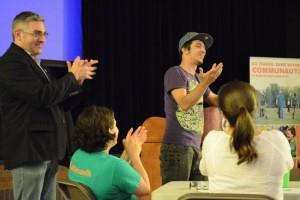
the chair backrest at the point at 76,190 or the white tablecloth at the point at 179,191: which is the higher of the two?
the chair backrest at the point at 76,190

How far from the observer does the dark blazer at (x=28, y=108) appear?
248 cm

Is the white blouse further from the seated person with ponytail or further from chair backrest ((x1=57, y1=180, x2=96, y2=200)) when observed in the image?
chair backrest ((x1=57, y1=180, x2=96, y2=200))

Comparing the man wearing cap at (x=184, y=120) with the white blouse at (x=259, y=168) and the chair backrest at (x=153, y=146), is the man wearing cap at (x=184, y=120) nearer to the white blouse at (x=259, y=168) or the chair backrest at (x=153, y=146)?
the white blouse at (x=259, y=168)

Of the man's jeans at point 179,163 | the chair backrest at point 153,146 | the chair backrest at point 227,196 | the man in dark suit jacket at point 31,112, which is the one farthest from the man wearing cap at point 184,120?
the chair backrest at point 153,146

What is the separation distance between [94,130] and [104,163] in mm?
166

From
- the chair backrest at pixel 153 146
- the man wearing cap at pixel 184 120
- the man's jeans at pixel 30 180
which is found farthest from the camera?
the chair backrest at pixel 153 146

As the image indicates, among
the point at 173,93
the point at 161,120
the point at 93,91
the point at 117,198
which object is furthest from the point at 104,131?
the point at 93,91

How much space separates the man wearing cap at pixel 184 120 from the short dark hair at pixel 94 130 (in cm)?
80

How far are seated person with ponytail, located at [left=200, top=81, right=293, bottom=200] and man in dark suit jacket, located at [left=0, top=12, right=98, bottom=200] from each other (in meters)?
0.92

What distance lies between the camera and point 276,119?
503cm

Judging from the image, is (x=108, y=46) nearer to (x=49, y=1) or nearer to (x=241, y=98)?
(x=49, y=1)

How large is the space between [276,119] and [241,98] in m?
3.26

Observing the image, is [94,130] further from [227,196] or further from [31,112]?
[227,196]

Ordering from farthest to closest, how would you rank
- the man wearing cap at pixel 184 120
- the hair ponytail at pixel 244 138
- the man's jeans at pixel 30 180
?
the man wearing cap at pixel 184 120, the man's jeans at pixel 30 180, the hair ponytail at pixel 244 138
